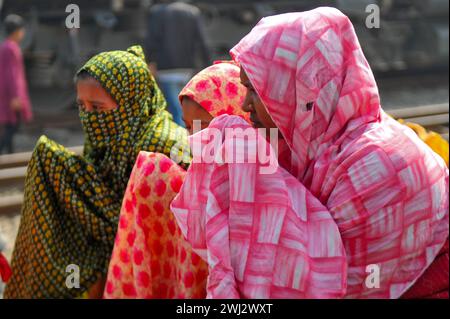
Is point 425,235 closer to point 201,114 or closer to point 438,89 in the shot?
point 201,114

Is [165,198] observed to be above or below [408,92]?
above

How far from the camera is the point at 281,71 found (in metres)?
2.07

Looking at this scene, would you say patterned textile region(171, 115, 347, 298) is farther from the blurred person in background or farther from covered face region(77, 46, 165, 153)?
the blurred person in background

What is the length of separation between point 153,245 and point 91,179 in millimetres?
502

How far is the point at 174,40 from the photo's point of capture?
27.9 ft

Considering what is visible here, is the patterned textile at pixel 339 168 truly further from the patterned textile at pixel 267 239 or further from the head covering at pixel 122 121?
the head covering at pixel 122 121

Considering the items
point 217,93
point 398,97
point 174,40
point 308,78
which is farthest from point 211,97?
point 398,97

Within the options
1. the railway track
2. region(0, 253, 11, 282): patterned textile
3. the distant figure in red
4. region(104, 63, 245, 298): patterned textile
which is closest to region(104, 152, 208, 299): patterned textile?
region(104, 63, 245, 298): patterned textile

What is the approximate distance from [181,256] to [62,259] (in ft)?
2.31

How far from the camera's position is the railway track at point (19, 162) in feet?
20.8

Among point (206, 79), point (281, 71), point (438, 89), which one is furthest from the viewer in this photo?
point (438, 89)

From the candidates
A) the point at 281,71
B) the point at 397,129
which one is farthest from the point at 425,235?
the point at 281,71

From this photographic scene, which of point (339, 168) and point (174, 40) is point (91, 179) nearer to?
point (339, 168)

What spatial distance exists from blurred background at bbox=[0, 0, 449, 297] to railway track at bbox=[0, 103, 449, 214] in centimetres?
3
